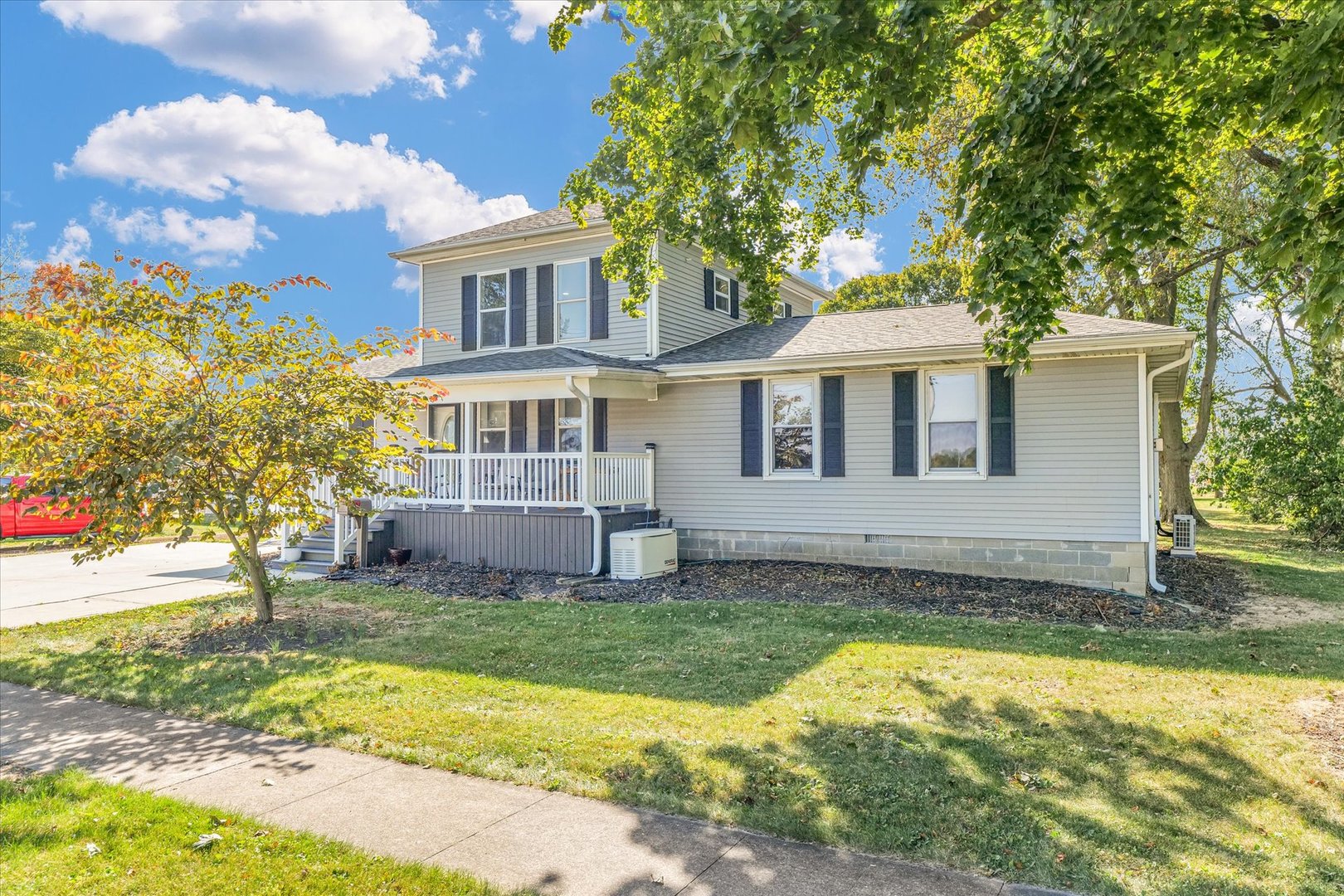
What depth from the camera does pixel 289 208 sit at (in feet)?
68.2

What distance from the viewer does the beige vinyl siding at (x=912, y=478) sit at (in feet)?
33.8

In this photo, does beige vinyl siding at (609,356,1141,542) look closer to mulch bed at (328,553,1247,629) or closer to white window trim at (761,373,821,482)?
white window trim at (761,373,821,482)

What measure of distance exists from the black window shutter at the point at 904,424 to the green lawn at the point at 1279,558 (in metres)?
5.36

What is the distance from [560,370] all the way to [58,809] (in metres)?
8.80

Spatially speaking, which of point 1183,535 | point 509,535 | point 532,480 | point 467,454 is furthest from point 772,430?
point 1183,535

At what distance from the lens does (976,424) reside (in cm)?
1106

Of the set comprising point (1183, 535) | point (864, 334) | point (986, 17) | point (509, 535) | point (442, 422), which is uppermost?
point (986, 17)

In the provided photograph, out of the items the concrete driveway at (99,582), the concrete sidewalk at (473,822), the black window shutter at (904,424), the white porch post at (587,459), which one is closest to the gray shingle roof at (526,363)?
the white porch post at (587,459)

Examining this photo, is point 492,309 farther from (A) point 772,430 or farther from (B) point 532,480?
(A) point 772,430

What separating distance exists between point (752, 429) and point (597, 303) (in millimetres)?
3854

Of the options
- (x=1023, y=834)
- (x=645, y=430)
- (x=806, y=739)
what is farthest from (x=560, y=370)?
(x=1023, y=834)

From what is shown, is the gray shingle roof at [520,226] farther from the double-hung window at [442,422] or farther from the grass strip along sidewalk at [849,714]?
the grass strip along sidewalk at [849,714]

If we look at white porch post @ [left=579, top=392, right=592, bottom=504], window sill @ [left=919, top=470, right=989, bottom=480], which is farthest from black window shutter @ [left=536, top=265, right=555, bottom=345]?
window sill @ [left=919, top=470, right=989, bottom=480]

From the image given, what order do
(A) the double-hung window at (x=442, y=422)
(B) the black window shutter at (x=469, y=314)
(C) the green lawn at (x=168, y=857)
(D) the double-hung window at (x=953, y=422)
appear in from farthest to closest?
1. (A) the double-hung window at (x=442, y=422)
2. (B) the black window shutter at (x=469, y=314)
3. (D) the double-hung window at (x=953, y=422)
4. (C) the green lawn at (x=168, y=857)
